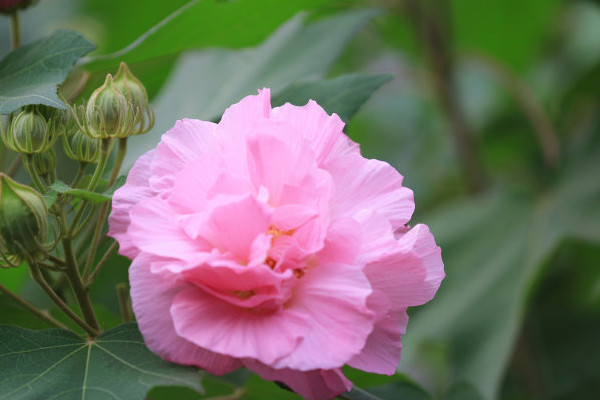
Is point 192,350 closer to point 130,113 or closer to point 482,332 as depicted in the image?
point 130,113

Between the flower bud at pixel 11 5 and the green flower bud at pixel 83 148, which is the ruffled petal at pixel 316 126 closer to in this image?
the green flower bud at pixel 83 148

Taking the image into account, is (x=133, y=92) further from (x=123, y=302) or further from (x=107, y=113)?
(x=123, y=302)

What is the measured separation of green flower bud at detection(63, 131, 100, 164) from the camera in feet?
1.64

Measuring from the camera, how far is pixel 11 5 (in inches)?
26.5

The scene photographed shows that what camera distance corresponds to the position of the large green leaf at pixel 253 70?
784 millimetres

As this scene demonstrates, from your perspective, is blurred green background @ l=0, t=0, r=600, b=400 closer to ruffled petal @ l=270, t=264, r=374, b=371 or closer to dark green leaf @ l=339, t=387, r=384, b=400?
dark green leaf @ l=339, t=387, r=384, b=400

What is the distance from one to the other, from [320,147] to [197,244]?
0.09 meters

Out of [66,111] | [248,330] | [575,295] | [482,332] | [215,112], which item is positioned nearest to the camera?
[248,330]

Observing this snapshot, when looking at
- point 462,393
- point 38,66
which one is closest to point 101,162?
point 38,66

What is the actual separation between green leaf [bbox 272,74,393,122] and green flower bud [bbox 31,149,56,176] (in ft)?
0.66

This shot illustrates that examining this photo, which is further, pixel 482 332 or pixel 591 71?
pixel 591 71

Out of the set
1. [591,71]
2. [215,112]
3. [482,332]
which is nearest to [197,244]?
[215,112]

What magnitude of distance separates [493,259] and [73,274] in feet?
2.36

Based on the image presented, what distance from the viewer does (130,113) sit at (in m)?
0.49
